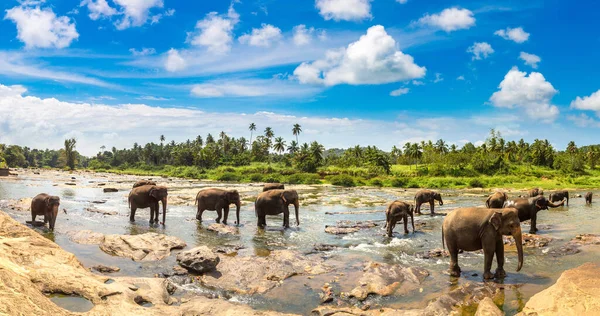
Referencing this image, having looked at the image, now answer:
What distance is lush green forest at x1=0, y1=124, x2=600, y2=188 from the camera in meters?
73.4

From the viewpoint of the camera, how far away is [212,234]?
20172 millimetres

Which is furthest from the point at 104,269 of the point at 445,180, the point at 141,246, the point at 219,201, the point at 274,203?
the point at 445,180

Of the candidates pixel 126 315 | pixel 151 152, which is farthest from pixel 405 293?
pixel 151 152

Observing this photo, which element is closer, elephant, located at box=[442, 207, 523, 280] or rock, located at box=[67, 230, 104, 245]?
elephant, located at box=[442, 207, 523, 280]

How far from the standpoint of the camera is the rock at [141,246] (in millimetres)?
15038

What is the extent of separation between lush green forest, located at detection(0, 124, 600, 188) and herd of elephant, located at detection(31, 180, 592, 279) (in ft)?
154

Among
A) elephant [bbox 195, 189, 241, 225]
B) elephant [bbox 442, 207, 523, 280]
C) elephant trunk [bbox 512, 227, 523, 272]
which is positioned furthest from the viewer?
elephant [bbox 195, 189, 241, 225]

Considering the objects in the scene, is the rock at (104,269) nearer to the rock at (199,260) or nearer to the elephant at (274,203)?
the rock at (199,260)

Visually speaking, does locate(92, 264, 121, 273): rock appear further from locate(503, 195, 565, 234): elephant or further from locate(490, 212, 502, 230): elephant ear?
locate(503, 195, 565, 234): elephant

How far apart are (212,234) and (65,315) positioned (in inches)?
514

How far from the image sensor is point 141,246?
51.5 feet

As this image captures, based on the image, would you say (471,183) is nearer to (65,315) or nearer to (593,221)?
(593,221)

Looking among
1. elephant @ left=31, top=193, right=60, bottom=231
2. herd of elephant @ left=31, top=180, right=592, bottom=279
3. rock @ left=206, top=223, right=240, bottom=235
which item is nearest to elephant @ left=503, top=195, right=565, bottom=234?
herd of elephant @ left=31, top=180, right=592, bottom=279

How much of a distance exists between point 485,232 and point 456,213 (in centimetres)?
111
